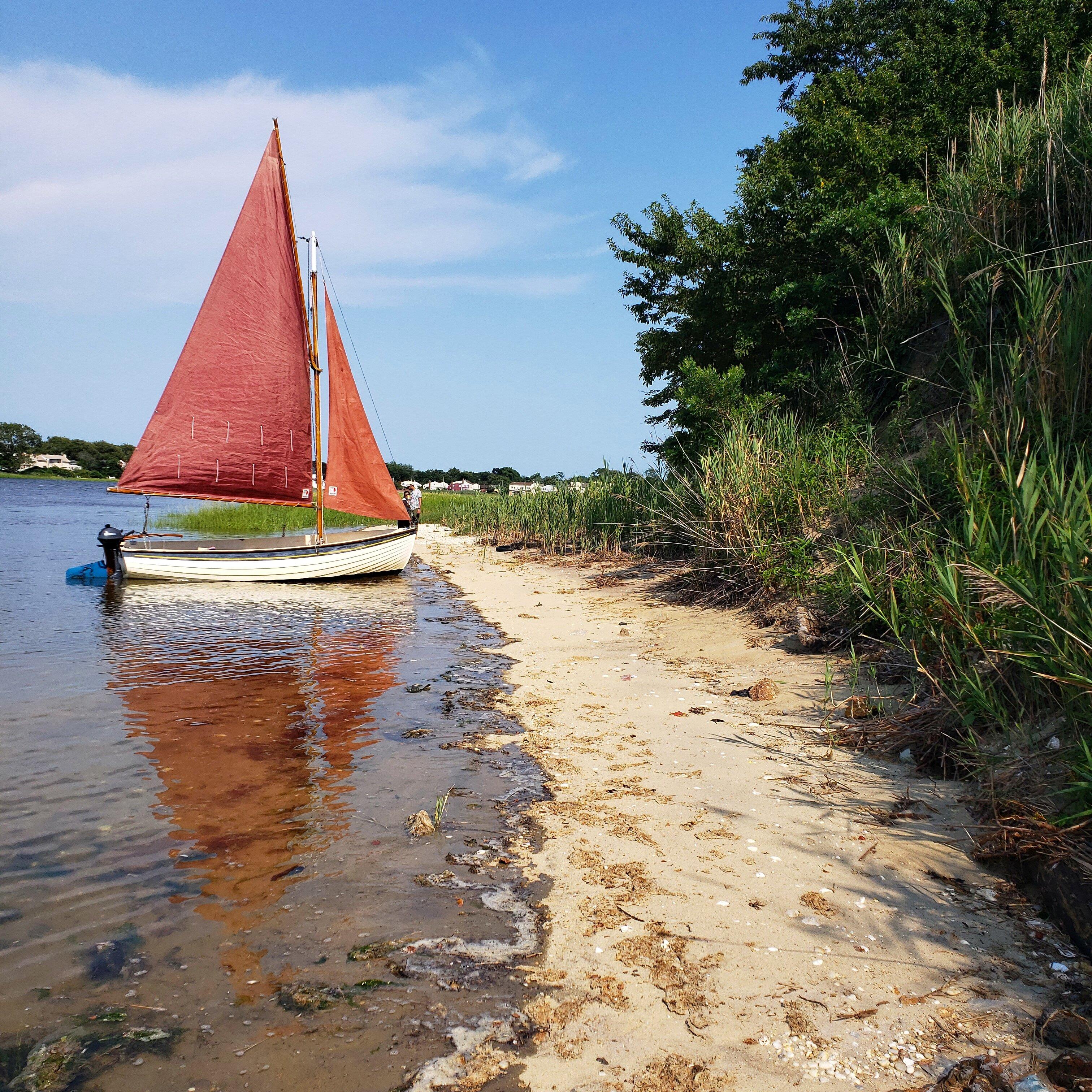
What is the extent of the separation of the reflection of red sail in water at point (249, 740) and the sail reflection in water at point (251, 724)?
0.01 metres

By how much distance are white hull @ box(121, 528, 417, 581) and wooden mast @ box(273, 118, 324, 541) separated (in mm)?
544

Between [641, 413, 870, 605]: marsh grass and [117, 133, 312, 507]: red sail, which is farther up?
[117, 133, 312, 507]: red sail

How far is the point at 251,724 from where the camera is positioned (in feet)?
17.8

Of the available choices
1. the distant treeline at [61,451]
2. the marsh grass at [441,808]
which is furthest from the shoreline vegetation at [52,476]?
the marsh grass at [441,808]

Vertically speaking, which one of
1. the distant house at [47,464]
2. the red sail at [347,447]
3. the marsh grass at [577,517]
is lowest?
the marsh grass at [577,517]

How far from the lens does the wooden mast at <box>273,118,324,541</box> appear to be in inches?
546

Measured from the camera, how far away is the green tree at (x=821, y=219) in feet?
33.8

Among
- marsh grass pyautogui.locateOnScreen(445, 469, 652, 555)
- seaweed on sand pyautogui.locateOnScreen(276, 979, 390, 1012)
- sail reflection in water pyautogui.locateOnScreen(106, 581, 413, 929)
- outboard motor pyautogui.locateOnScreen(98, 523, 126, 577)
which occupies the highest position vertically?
marsh grass pyautogui.locateOnScreen(445, 469, 652, 555)

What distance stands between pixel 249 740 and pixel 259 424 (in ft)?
34.2

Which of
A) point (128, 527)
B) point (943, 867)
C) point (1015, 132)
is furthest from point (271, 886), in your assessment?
point (128, 527)

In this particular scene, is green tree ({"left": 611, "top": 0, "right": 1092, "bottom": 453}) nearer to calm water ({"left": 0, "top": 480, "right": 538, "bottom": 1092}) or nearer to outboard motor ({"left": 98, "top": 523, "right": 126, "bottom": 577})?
calm water ({"left": 0, "top": 480, "right": 538, "bottom": 1092})

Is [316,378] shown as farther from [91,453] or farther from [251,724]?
[91,453]

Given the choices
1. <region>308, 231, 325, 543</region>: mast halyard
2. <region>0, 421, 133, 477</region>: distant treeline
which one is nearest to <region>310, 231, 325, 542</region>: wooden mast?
<region>308, 231, 325, 543</region>: mast halyard

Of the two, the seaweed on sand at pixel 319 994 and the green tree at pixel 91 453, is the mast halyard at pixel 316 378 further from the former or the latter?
the green tree at pixel 91 453
